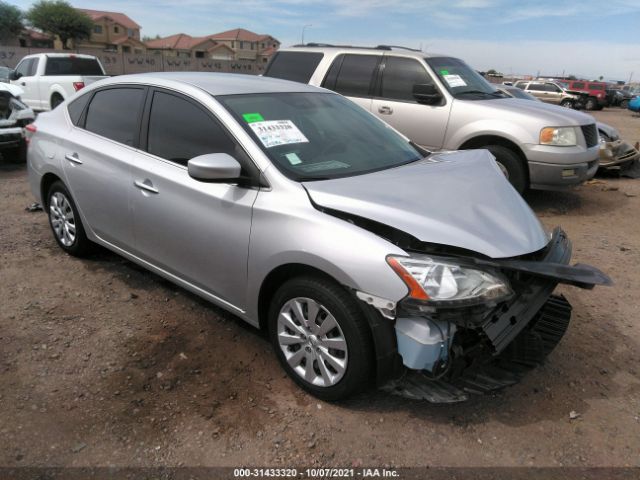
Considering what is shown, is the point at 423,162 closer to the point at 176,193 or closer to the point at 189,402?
the point at 176,193

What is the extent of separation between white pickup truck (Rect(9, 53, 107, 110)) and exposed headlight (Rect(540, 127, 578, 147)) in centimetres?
999

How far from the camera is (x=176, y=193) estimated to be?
10.4 feet

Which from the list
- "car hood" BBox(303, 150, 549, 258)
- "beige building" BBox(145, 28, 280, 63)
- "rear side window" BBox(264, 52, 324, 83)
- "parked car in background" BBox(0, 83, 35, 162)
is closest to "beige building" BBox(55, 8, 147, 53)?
"beige building" BBox(145, 28, 280, 63)

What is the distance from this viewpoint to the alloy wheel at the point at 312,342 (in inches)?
100.0

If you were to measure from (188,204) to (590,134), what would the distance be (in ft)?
18.2

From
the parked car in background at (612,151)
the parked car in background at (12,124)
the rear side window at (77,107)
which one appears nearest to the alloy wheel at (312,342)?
the rear side window at (77,107)

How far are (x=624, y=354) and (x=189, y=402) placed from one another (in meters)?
2.78

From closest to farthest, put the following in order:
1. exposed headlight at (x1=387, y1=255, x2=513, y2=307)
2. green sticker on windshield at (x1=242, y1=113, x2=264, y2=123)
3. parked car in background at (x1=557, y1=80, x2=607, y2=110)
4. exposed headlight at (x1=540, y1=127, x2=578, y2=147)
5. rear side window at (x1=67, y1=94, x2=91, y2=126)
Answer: exposed headlight at (x1=387, y1=255, x2=513, y2=307) → green sticker on windshield at (x1=242, y1=113, x2=264, y2=123) → rear side window at (x1=67, y1=94, x2=91, y2=126) → exposed headlight at (x1=540, y1=127, x2=578, y2=147) → parked car in background at (x1=557, y1=80, x2=607, y2=110)

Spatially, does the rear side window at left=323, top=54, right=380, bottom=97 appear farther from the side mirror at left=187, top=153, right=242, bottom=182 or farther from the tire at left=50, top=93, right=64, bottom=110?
the tire at left=50, top=93, right=64, bottom=110

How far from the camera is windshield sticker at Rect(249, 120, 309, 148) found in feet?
9.69

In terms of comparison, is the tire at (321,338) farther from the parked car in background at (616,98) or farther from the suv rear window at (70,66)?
the parked car in background at (616,98)

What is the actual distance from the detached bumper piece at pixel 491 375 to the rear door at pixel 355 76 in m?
4.77

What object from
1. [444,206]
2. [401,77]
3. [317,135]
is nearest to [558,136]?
Result: [401,77]

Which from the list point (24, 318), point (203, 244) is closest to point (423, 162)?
point (203, 244)
